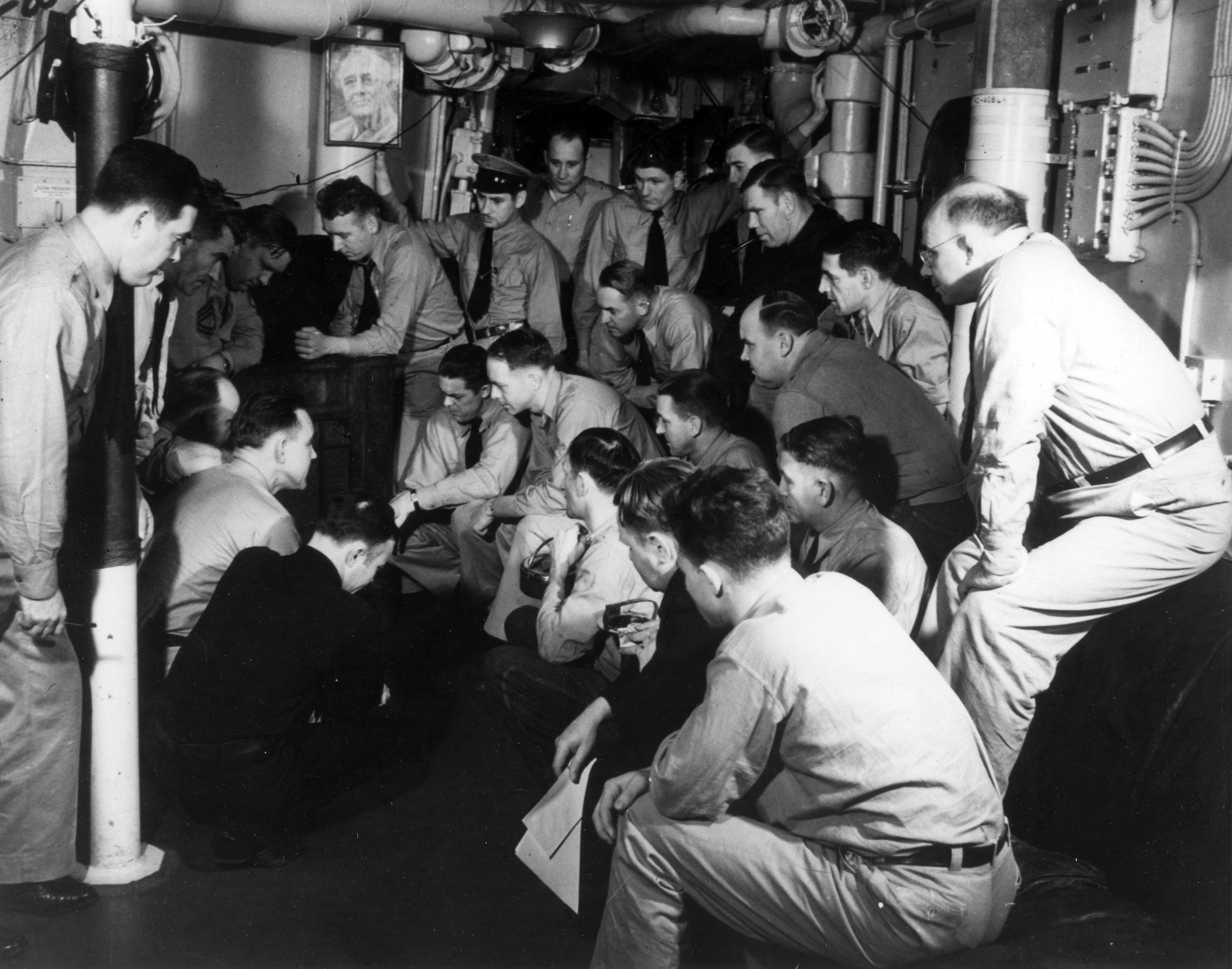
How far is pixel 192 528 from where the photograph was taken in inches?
158

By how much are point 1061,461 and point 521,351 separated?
8.10 feet

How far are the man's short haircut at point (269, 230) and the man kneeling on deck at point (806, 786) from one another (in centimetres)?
407

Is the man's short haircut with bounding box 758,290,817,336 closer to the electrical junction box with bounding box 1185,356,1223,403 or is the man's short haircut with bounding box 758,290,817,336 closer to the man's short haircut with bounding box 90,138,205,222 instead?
the electrical junction box with bounding box 1185,356,1223,403

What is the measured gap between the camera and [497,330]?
6.71m

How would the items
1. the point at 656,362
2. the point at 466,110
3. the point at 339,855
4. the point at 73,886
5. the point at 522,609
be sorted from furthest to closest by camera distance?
1. the point at 466,110
2. the point at 656,362
3. the point at 522,609
4. the point at 339,855
5. the point at 73,886

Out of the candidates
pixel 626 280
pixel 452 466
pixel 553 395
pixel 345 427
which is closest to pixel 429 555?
pixel 452 466

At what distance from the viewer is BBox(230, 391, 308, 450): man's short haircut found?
4.18m

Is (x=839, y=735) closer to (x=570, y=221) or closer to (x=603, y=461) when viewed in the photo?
(x=603, y=461)

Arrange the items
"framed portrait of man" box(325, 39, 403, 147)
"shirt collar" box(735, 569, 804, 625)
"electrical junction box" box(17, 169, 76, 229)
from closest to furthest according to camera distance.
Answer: "shirt collar" box(735, 569, 804, 625) < "electrical junction box" box(17, 169, 76, 229) < "framed portrait of man" box(325, 39, 403, 147)

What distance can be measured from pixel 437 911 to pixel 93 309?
176 cm

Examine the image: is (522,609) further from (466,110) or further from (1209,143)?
(466,110)

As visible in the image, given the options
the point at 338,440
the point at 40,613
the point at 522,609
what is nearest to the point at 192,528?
the point at 40,613

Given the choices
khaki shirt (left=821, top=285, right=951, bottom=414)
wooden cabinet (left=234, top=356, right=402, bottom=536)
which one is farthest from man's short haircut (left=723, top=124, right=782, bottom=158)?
wooden cabinet (left=234, top=356, right=402, bottom=536)

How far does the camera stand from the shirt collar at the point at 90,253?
308cm
